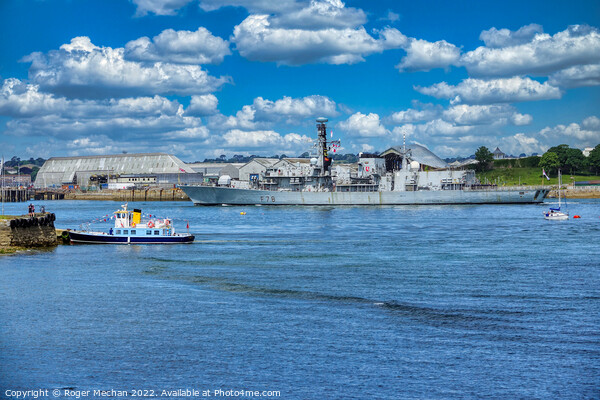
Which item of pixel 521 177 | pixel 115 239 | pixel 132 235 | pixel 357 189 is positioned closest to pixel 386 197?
pixel 357 189

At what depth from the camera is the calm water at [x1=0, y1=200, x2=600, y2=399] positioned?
1988cm

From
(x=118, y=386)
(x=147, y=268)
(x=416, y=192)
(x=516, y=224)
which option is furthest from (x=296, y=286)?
(x=416, y=192)

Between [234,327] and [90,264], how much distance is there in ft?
71.8

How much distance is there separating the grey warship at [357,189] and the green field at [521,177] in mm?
47113

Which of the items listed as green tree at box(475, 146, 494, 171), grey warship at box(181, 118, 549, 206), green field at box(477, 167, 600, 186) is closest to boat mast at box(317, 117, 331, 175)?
grey warship at box(181, 118, 549, 206)

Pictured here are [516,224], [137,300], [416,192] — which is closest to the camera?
[137,300]

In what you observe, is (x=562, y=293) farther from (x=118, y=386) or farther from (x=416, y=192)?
(x=416, y=192)

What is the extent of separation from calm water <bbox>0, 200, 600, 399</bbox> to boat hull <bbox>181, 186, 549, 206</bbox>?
68589 millimetres

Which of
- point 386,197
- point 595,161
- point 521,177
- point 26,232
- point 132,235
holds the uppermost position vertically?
point 595,161

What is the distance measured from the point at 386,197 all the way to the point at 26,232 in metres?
80.4

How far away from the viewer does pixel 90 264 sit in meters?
44.1

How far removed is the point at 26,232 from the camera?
2003 inches

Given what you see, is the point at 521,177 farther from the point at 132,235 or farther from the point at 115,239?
the point at 115,239

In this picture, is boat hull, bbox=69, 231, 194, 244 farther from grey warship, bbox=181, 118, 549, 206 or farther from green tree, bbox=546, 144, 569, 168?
green tree, bbox=546, 144, 569, 168
